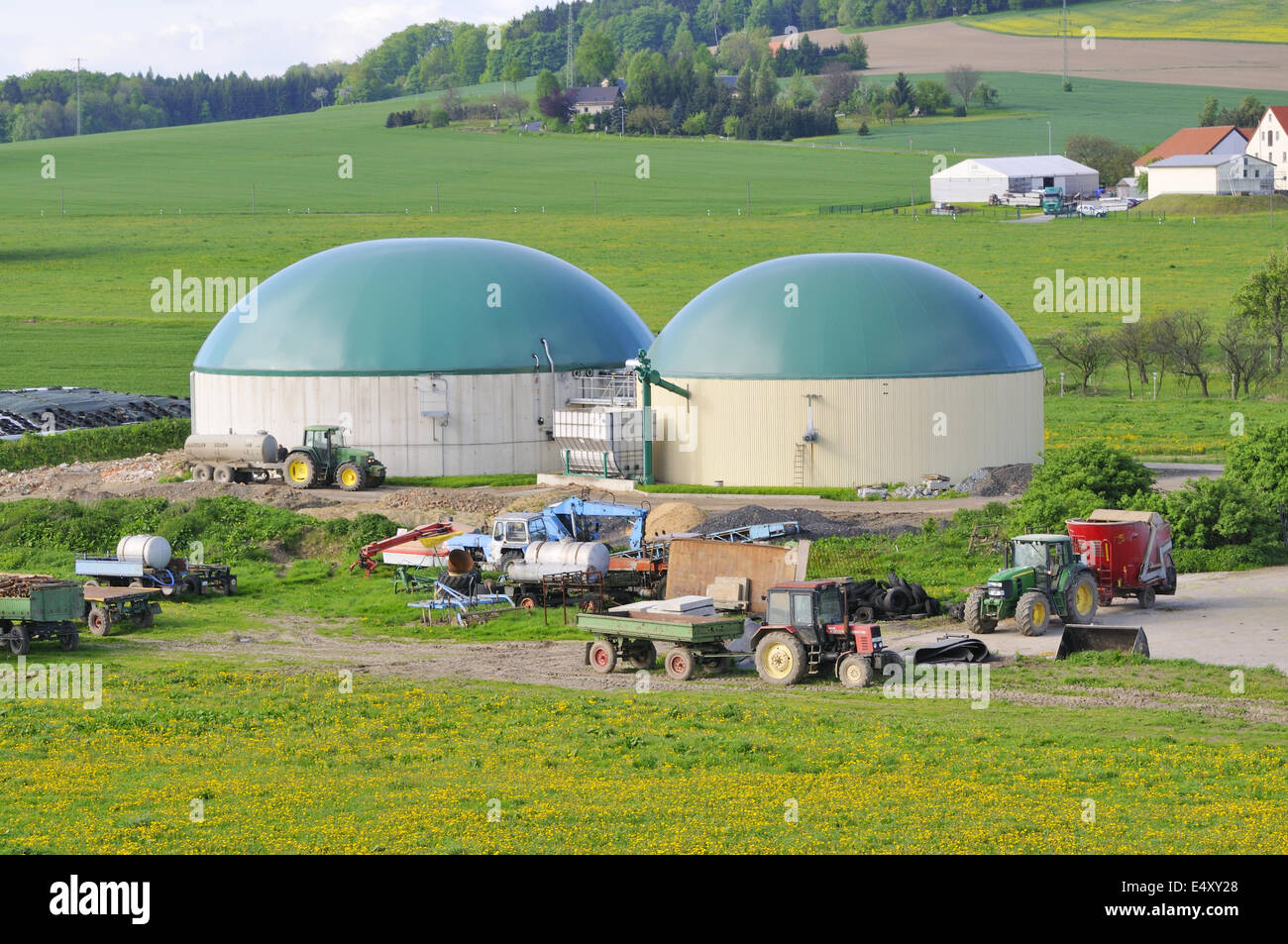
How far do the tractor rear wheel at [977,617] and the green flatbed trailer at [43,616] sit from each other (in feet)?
56.7

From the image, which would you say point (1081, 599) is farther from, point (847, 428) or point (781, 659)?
point (847, 428)

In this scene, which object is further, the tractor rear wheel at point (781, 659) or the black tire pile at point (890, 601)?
the black tire pile at point (890, 601)

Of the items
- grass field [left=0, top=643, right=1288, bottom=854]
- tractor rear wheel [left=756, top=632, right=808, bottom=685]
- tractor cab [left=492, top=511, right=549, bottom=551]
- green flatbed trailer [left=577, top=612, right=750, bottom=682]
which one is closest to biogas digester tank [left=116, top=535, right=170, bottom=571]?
tractor cab [left=492, top=511, right=549, bottom=551]

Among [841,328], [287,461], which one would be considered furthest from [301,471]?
[841,328]

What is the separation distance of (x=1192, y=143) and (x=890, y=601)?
134335 mm

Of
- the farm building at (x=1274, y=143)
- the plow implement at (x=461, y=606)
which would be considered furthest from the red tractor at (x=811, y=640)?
the farm building at (x=1274, y=143)

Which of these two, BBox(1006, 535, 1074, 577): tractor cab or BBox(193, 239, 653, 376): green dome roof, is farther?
BBox(193, 239, 653, 376): green dome roof

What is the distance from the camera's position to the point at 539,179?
535 feet

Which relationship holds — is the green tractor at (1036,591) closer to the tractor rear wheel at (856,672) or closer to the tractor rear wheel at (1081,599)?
the tractor rear wheel at (1081,599)

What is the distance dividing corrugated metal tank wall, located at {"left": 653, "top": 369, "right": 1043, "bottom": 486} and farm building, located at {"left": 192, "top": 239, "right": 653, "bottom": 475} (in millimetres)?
6049

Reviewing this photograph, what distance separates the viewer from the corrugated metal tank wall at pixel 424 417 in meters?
56.8

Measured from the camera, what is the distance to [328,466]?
176 feet

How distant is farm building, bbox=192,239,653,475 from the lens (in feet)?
187

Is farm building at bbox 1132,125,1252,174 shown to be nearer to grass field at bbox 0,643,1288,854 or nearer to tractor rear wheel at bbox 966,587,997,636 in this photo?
tractor rear wheel at bbox 966,587,997,636
